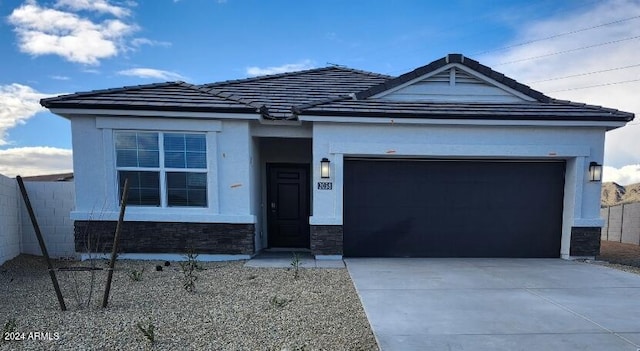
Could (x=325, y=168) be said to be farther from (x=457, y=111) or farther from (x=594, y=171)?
(x=594, y=171)

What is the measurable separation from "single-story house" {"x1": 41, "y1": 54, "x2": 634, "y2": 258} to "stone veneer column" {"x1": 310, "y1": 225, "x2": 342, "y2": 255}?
23 millimetres

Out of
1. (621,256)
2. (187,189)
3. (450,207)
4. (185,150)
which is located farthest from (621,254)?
(185,150)

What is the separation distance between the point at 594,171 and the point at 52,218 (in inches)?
515

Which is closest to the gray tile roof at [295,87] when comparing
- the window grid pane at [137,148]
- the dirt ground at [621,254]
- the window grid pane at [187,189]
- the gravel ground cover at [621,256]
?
the window grid pane at [137,148]

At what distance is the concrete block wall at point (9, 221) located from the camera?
6645mm

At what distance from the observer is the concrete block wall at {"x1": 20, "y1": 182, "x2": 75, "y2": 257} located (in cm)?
747

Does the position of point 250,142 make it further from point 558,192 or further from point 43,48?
point 558,192

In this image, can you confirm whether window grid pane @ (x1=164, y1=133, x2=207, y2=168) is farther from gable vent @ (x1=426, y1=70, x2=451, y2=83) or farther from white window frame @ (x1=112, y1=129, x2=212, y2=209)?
gable vent @ (x1=426, y1=70, x2=451, y2=83)

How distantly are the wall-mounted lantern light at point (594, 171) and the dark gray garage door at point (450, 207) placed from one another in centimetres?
53

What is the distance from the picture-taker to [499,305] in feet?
14.1

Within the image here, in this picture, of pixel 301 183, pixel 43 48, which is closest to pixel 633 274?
pixel 301 183

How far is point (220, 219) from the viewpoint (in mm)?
7113

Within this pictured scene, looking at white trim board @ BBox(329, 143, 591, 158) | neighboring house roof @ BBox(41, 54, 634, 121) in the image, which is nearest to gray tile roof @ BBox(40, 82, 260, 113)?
neighboring house roof @ BBox(41, 54, 634, 121)

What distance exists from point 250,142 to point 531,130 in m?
6.63
